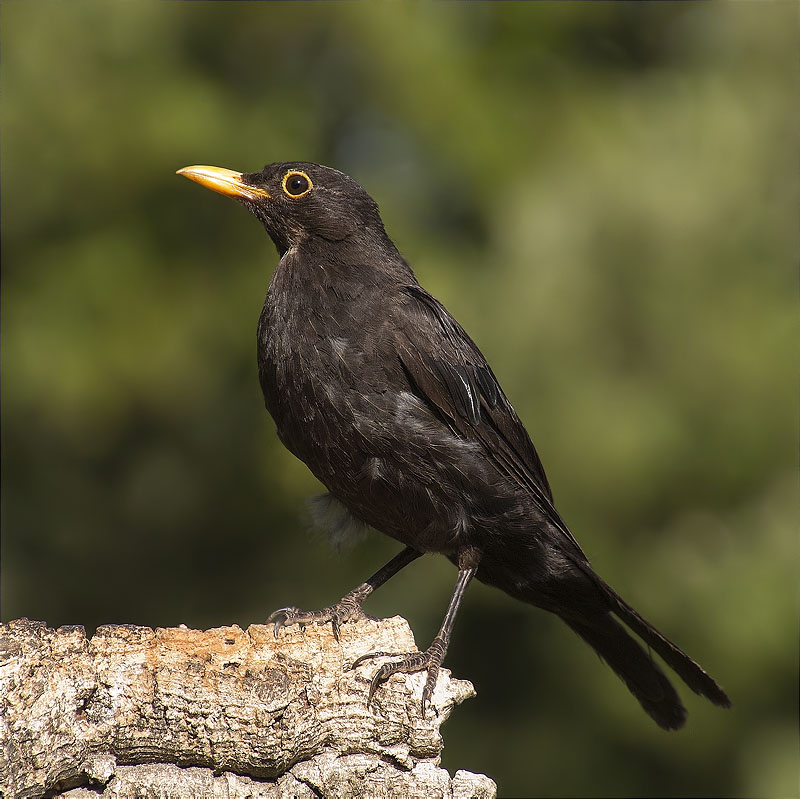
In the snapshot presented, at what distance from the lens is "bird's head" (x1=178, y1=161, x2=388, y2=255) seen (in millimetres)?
5160

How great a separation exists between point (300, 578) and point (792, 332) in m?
4.12

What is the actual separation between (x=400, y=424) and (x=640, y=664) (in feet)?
6.24

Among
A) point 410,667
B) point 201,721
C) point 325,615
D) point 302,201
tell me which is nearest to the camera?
point 201,721

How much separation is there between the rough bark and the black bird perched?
349mm

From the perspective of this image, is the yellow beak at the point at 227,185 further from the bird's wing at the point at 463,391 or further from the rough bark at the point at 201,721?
the rough bark at the point at 201,721

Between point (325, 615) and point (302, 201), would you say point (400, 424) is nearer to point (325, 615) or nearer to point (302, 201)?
point (325, 615)

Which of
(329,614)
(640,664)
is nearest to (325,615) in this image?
(329,614)

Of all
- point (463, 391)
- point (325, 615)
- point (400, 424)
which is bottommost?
point (325, 615)

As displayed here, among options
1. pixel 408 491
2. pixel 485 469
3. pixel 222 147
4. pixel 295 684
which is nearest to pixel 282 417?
pixel 408 491

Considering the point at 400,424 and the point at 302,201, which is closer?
the point at 400,424

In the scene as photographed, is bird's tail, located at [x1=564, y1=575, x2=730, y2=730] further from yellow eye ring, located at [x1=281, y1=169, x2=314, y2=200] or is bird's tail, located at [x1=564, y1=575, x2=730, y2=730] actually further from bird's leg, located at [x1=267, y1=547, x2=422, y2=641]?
yellow eye ring, located at [x1=281, y1=169, x2=314, y2=200]

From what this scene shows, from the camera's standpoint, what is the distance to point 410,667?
3.98 m

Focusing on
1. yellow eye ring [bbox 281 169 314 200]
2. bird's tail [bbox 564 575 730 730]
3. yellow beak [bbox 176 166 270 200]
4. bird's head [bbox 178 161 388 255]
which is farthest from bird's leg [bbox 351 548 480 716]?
yellow beak [bbox 176 166 270 200]

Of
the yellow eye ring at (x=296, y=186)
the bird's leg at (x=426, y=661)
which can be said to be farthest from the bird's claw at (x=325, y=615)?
the yellow eye ring at (x=296, y=186)
